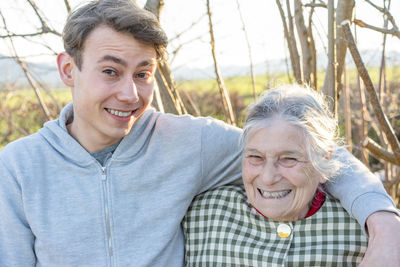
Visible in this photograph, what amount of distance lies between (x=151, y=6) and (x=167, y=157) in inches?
37.0

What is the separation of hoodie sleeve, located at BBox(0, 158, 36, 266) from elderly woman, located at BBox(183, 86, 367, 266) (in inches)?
28.6

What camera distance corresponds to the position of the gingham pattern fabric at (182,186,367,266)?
6.10 ft

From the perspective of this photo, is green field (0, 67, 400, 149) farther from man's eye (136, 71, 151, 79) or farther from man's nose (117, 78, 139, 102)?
man's nose (117, 78, 139, 102)

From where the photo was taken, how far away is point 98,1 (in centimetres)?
215

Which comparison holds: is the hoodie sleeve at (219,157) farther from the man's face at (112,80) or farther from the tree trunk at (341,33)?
the tree trunk at (341,33)

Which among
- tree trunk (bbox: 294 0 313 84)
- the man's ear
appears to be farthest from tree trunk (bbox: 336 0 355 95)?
the man's ear

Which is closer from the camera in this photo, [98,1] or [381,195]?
[381,195]

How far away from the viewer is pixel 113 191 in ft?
6.79

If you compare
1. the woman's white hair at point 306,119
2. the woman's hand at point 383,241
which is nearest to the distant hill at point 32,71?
the woman's white hair at point 306,119

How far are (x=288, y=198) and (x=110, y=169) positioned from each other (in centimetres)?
78

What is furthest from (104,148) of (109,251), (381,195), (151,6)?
(381,195)

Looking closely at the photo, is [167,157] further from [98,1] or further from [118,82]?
[98,1]

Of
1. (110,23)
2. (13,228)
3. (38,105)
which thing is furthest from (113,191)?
(38,105)

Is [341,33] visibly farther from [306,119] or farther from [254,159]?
[254,159]
